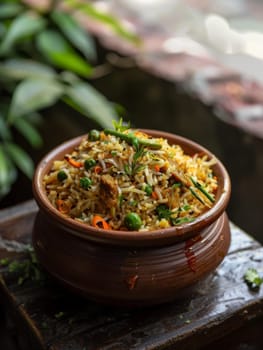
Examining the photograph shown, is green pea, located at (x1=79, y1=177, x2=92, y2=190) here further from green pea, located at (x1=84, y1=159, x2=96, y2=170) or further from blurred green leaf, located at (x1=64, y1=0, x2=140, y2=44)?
blurred green leaf, located at (x1=64, y1=0, x2=140, y2=44)

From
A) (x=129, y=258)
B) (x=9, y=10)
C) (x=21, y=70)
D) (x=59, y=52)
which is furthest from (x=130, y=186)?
(x=9, y=10)

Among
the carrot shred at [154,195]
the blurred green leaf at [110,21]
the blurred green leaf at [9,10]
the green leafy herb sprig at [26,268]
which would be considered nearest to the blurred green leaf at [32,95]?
the blurred green leaf at [110,21]

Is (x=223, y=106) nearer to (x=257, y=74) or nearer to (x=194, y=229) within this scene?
(x=257, y=74)

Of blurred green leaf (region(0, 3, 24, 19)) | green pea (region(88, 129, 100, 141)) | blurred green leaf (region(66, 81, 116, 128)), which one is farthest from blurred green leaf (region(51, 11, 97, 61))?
green pea (region(88, 129, 100, 141))

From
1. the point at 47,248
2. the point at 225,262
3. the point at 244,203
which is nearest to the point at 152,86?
the point at 244,203

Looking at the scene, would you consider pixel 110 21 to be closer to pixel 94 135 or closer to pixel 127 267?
pixel 94 135

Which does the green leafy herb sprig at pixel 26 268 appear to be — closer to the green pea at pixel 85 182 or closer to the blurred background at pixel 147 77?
the green pea at pixel 85 182
